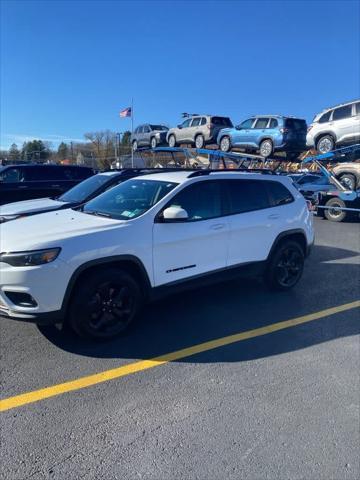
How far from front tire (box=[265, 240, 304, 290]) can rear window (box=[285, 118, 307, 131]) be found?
834cm

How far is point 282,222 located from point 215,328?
2.00 meters

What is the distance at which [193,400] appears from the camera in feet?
10.0

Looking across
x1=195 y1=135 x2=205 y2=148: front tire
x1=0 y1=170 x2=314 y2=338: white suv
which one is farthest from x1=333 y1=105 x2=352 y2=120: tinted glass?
x1=0 y1=170 x2=314 y2=338: white suv

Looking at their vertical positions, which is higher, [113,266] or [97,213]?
[97,213]

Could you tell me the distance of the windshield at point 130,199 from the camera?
14.3ft

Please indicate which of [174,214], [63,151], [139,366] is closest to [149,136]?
[174,214]

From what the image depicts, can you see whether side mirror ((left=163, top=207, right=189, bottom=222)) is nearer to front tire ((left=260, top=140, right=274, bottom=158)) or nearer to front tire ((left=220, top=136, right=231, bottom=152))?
front tire ((left=260, top=140, right=274, bottom=158))

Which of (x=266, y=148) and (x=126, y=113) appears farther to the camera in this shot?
(x=126, y=113)

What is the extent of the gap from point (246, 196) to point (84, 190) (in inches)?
151

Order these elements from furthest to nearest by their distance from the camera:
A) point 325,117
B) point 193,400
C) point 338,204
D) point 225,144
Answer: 1. point 225,144
2. point 338,204
3. point 325,117
4. point 193,400

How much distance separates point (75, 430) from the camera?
2.67 m

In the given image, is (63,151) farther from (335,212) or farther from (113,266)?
(113,266)

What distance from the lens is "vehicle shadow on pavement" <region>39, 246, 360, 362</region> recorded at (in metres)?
3.84

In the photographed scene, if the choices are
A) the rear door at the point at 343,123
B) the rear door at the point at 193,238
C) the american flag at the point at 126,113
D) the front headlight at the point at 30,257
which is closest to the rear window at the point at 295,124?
the rear door at the point at 343,123
